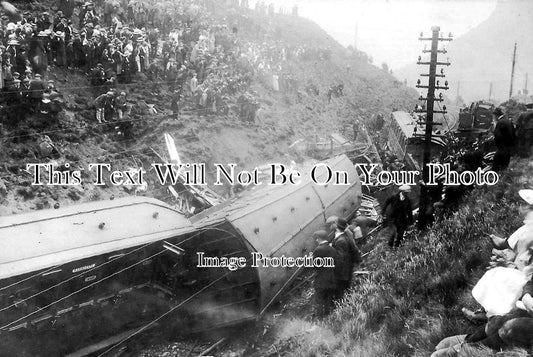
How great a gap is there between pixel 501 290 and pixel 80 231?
6.17m

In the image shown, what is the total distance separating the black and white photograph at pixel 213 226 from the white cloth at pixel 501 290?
0.5 inches

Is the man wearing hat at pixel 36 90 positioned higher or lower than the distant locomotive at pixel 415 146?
higher

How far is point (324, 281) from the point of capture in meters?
7.07

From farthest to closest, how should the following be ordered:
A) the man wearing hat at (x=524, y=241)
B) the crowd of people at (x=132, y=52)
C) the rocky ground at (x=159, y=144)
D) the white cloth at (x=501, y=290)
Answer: the crowd of people at (x=132, y=52)
the rocky ground at (x=159, y=144)
the man wearing hat at (x=524, y=241)
the white cloth at (x=501, y=290)

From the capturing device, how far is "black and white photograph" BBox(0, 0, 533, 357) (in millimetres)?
5355

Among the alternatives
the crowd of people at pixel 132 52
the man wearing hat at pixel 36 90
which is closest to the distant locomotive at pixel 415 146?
the crowd of people at pixel 132 52

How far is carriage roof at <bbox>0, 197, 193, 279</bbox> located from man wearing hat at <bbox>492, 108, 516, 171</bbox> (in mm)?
6825

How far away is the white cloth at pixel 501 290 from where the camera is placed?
297 cm

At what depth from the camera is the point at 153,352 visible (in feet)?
24.0

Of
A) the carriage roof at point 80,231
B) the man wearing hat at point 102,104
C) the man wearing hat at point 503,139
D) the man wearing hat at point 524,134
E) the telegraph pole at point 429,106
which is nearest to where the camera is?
the carriage roof at point 80,231

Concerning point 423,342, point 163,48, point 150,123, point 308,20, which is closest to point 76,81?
point 150,123

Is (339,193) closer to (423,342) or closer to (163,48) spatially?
(423,342)

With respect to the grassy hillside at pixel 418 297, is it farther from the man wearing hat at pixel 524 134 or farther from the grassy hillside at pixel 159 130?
the grassy hillside at pixel 159 130

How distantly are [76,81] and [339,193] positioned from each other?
11.3 metres
